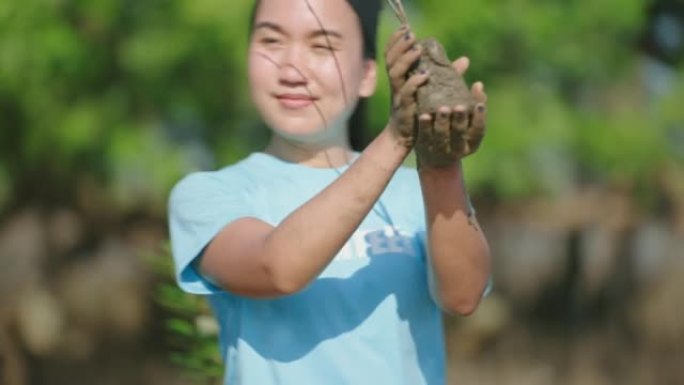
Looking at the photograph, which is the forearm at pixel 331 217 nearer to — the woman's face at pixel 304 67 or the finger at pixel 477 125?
the finger at pixel 477 125

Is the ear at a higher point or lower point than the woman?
higher

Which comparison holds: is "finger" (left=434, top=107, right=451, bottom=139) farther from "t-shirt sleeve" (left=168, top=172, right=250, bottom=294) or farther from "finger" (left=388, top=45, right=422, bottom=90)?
"t-shirt sleeve" (left=168, top=172, right=250, bottom=294)

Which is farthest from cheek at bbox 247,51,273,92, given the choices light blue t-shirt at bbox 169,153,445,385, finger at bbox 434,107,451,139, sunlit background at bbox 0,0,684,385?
sunlit background at bbox 0,0,684,385

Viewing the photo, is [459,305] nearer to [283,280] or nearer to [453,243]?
[453,243]

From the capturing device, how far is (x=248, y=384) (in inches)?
85.2

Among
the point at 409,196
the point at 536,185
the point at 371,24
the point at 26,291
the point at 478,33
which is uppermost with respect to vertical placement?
the point at 371,24

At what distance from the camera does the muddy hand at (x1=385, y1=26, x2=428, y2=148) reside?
1.92m

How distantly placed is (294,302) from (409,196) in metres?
0.23

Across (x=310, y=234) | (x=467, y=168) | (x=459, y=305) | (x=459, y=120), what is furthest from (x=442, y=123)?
(x=467, y=168)

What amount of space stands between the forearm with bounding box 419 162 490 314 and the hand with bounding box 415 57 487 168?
0.07m

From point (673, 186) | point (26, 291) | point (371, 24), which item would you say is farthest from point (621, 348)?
point (371, 24)

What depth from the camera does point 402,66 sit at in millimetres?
1935

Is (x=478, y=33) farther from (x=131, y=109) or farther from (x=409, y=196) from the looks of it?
(x=409, y=196)

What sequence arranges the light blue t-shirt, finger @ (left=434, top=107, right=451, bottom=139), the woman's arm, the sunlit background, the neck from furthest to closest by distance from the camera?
the sunlit background < the neck < the light blue t-shirt < the woman's arm < finger @ (left=434, top=107, right=451, bottom=139)
